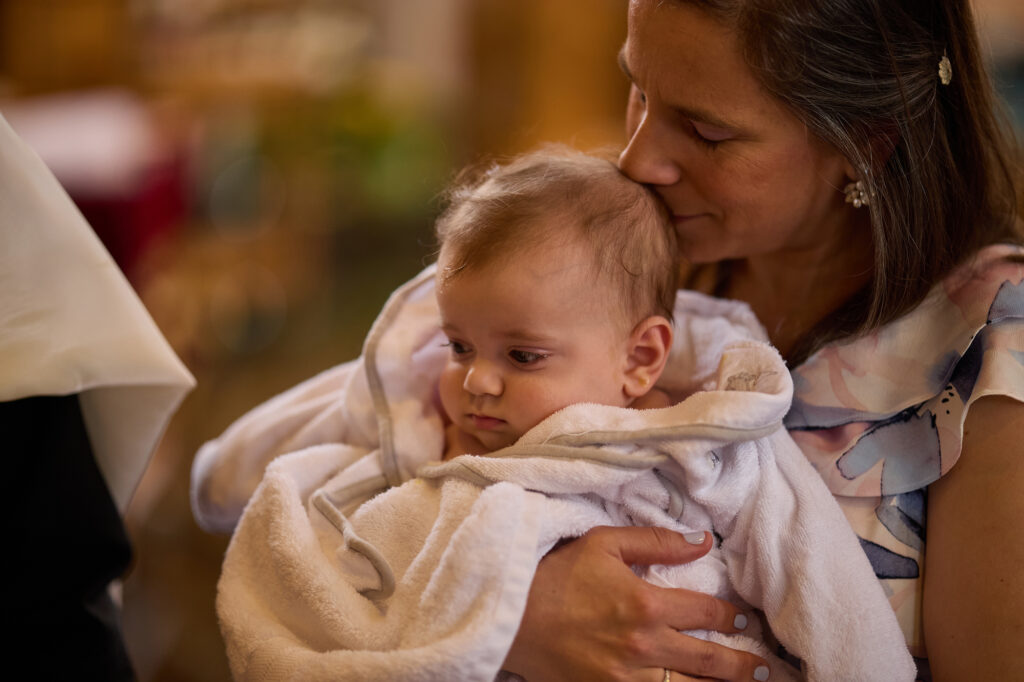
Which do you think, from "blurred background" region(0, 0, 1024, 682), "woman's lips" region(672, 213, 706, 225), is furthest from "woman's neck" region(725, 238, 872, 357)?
"blurred background" region(0, 0, 1024, 682)

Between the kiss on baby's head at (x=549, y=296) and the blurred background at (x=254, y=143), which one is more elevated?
the kiss on baby's head at (x=549, y=296)

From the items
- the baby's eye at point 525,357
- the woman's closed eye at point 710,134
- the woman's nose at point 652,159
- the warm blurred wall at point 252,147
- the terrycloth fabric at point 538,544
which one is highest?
the woman's closed eye at point 710,134

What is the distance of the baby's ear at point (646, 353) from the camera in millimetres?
1107

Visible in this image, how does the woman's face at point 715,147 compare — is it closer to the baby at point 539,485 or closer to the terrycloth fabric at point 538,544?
the baby at point 539,485

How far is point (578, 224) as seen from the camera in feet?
3.52

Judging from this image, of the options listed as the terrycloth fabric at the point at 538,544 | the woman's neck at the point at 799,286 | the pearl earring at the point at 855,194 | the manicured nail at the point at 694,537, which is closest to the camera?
the terrycloth fabric at the point at 538,544

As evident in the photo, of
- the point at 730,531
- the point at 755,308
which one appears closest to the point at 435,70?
the point at 755,308

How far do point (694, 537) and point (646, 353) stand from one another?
9.2 inches

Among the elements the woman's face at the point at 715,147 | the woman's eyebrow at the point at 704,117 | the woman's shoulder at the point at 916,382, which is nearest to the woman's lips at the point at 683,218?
the woman's face at the point at 715,147

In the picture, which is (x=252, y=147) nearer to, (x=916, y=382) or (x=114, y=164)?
(x=114, y=164)

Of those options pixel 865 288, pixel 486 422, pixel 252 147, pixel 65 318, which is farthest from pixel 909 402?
pixel 252 147

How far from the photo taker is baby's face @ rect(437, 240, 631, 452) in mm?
1043

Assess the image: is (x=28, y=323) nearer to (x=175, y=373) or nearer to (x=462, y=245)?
(x=175, y=373)

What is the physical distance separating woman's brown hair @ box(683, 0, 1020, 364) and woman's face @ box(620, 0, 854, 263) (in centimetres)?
3
